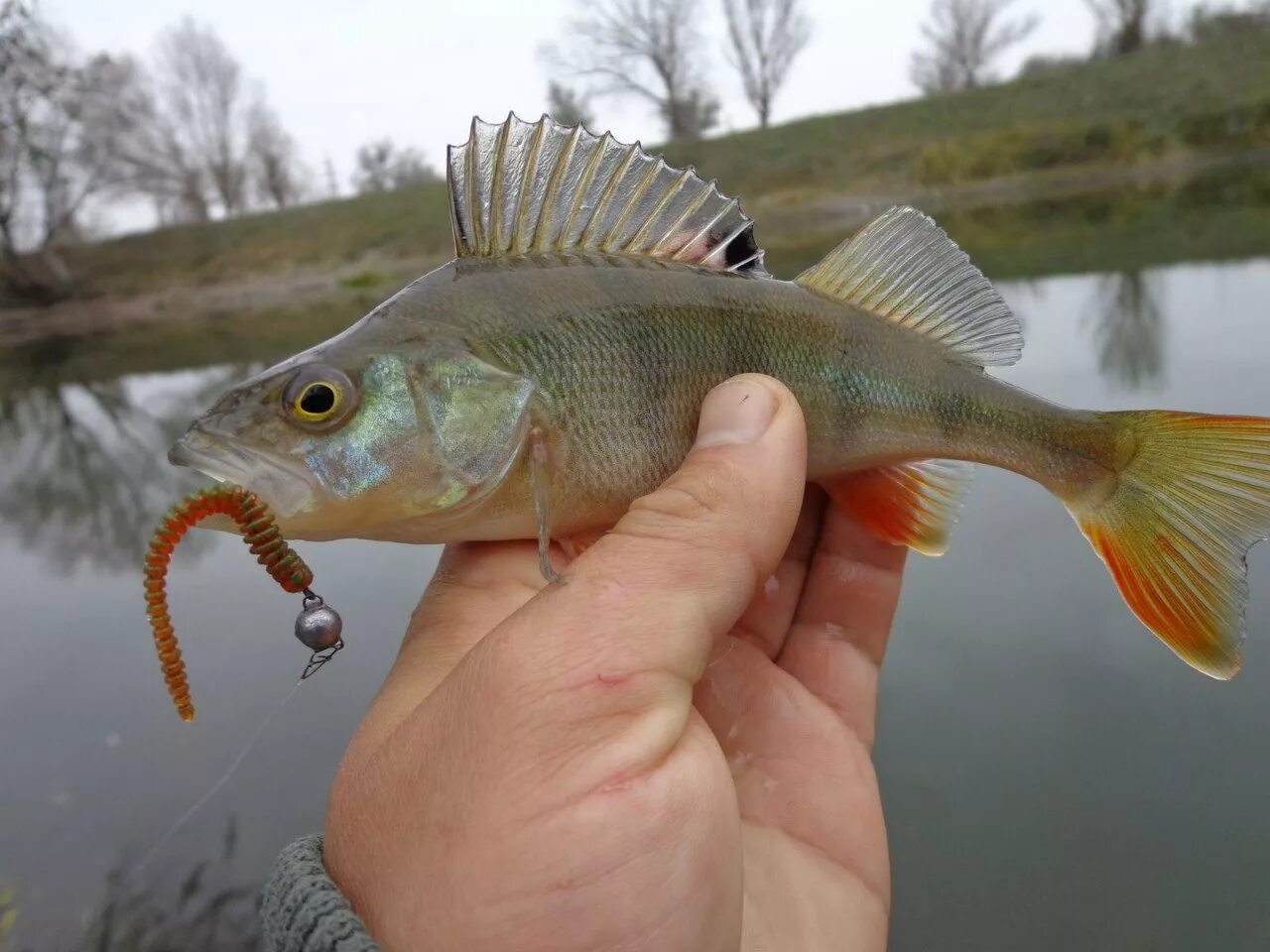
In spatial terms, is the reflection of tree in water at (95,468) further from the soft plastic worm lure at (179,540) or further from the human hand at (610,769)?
the human hand at (610,769)

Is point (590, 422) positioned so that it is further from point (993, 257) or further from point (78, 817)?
point (993, 257)

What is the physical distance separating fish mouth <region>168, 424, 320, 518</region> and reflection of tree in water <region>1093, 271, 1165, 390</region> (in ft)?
15.3

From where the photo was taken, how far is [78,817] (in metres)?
3.04

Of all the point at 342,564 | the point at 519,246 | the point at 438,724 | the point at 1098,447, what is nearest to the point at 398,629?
the point at 342,564

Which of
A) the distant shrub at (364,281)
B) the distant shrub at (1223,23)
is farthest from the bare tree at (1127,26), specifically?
the distant shrub at (364,281)

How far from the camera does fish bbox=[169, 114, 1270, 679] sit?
4.92ft

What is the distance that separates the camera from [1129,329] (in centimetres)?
573

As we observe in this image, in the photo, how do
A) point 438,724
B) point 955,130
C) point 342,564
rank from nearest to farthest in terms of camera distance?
point 438,724, point 342,564, point 955,130

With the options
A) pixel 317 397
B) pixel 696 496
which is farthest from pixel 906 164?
pixel 317 397

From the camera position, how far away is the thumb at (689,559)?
46.1 inches

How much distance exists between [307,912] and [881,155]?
21406 mm

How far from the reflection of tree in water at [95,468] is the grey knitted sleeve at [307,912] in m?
3.77

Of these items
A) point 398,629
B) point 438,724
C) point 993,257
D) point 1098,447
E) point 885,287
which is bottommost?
point 398,629

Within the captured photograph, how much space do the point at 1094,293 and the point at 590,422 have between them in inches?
264
